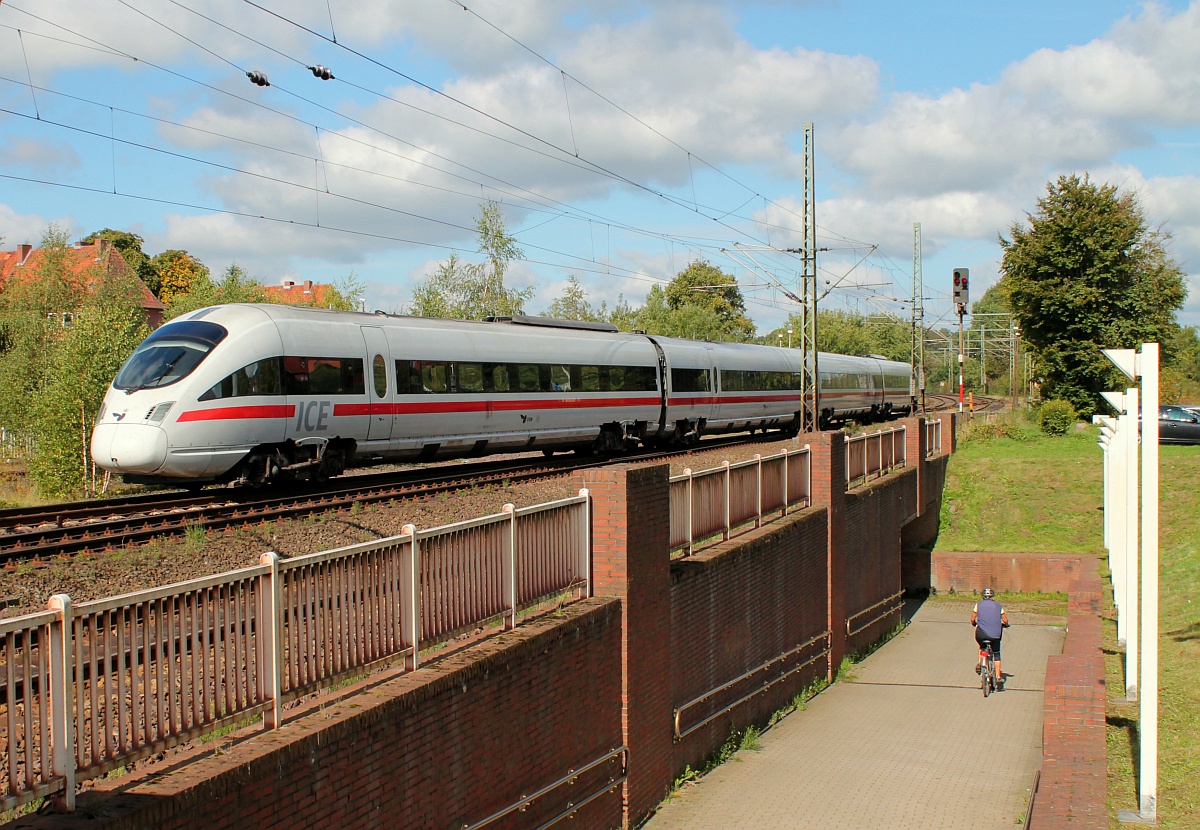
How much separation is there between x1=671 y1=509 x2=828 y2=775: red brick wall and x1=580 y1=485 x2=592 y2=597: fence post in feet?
4.97

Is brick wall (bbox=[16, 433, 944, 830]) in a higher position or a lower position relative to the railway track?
lower

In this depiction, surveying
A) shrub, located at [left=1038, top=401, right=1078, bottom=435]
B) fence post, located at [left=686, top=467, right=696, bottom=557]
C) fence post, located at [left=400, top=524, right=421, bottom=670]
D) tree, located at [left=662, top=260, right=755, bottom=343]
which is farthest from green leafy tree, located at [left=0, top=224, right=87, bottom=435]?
tree, located at [left=662, top=260, right=755, bottom=343]

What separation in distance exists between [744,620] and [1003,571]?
17108mm

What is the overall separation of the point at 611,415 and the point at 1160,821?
1789cm

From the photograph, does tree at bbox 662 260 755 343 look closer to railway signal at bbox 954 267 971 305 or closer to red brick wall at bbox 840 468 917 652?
railway signal at bbox 954 267 971 305

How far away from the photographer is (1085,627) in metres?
Answer: 13.6

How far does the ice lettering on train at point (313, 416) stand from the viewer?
17094 millimetres

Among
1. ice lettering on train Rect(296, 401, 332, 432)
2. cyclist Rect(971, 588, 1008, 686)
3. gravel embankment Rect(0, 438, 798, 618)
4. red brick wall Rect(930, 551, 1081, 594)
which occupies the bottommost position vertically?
red brick wall Rect(930, 551, 1081, 594)

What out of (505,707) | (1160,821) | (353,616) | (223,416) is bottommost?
(1160,821)

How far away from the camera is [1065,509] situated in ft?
101

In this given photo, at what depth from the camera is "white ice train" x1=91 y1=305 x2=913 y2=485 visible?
15.6 metres

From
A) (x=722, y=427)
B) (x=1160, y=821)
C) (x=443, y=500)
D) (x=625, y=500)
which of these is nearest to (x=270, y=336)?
(x=443, y=500)

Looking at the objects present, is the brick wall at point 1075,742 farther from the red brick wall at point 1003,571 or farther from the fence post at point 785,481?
the red brick wall at point 1003,571

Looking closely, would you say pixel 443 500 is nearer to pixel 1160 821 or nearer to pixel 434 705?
pixel 434 705
